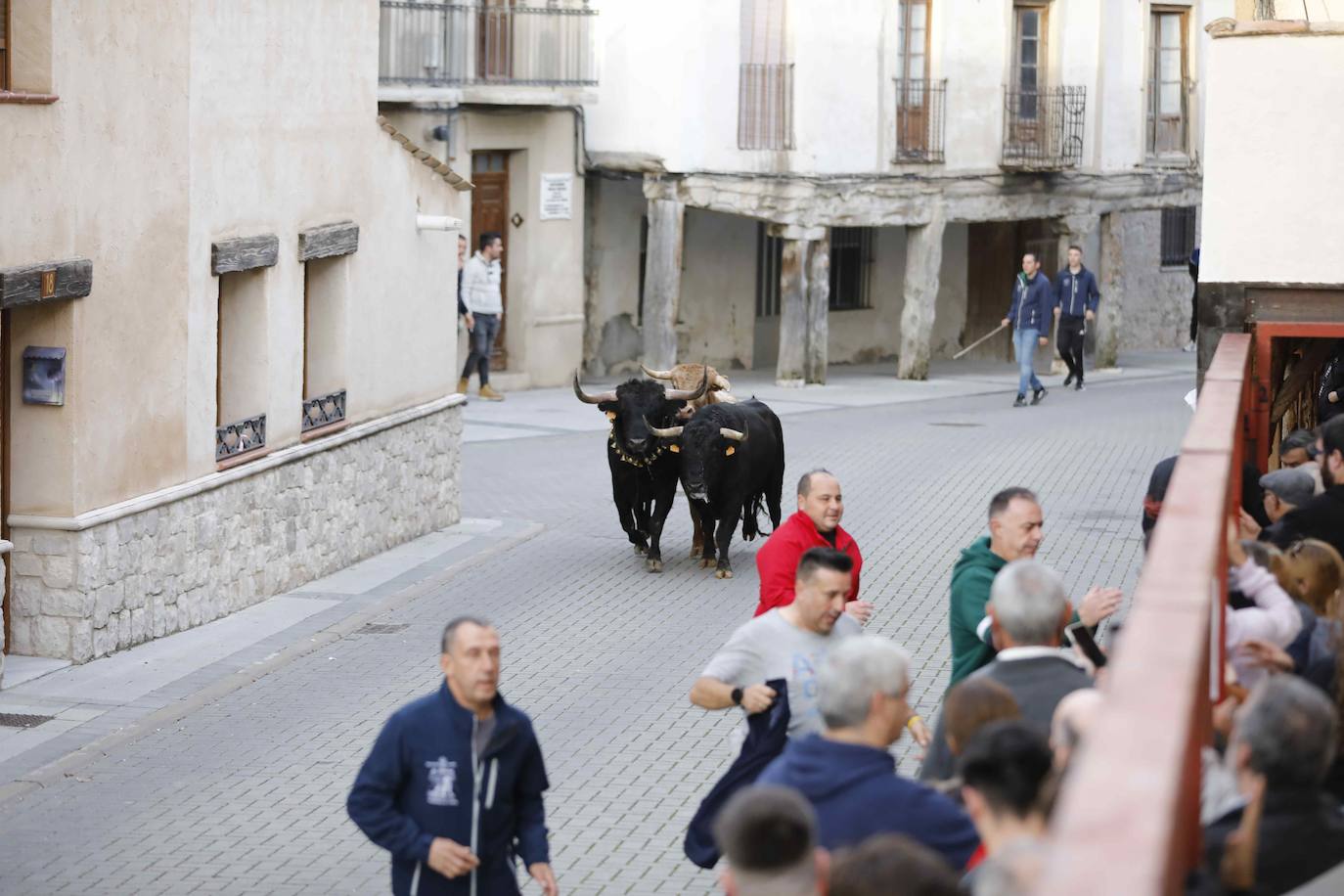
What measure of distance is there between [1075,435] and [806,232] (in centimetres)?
595

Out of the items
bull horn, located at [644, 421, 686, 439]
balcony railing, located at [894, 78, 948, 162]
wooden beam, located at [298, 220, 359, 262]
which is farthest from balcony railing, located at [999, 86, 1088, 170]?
wooden beam, located at [298, 220, 359, 262]

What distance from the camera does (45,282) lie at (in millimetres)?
11945

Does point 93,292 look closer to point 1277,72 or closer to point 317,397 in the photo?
point 317,397

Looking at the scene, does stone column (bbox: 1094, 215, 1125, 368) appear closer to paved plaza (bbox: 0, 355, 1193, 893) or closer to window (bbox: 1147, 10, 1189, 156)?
window (bbox: 1147, 10, 1189, 156)

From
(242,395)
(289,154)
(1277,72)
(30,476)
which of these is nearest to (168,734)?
(30,476)

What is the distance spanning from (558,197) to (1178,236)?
525 inches

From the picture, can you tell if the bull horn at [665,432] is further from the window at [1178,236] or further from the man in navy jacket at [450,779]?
A: the window at [1178,236]

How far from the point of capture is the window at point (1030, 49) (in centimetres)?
3155

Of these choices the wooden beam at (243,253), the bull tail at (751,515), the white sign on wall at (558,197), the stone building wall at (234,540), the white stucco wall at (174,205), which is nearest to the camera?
the white stucco wall at (174,205)

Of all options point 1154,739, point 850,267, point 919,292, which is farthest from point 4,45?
point 850,267

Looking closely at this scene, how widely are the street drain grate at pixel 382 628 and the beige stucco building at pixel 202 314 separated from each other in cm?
95

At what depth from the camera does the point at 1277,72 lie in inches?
448

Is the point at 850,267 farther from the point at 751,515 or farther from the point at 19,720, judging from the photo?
the point at 19,720

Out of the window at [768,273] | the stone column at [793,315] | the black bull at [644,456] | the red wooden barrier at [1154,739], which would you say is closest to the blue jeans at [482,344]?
the stone column at [793,315]
